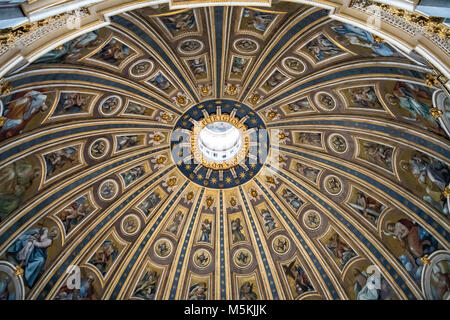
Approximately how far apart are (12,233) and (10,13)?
10.4 m

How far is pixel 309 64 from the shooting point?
51.6ft

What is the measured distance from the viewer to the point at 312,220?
19.6 m

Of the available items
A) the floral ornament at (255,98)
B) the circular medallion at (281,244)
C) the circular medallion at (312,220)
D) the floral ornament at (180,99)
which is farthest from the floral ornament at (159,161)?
the circular medallion at (312,220)

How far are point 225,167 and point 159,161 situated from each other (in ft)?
11.8

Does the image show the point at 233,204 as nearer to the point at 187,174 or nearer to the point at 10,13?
the point at 187,174

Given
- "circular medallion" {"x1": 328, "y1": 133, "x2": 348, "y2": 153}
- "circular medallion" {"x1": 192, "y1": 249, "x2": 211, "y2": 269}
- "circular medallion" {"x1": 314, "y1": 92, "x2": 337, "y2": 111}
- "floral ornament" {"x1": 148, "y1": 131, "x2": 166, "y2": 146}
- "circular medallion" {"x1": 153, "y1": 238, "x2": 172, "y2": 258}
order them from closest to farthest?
"circular medallion" {"x1": 314, "y1": 92, "x2": 337, "y2": 111}, "circular medallion" {"x1": 328, "y1": 133, "x2": 348, "y2": 153}, "floral ornament" {"x1": 148, "y1": 131, "x2": 166, "y2": 146}, "circular medallion" {"x1": 153, "y1": 238, "x2": 172, "y2": 258}, "circular medallion" {"x1": 192, "y1": 249, "x2": 211, "y2": 269}

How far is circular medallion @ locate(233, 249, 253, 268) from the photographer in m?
20.8

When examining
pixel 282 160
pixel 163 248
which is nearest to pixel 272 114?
pixel 282 160

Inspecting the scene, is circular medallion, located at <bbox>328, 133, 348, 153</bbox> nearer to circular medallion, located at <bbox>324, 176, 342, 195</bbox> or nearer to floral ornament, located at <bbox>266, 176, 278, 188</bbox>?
circular medallion, located at <bbox>324, 176, 342, 195</bbox>

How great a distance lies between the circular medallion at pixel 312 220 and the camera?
1947 centimetres

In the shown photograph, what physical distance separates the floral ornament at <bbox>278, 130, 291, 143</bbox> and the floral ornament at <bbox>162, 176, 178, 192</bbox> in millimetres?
5744

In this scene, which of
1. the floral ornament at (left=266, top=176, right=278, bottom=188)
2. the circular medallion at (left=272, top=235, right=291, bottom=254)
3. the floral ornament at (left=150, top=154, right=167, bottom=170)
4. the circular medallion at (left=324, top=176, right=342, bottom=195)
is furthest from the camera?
the floral ornament at (left=266, top=176, right=278, bottom=188)

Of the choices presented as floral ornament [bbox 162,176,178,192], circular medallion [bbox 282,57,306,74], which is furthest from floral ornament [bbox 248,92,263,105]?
floral ornament [bbox 162,176,178,192]

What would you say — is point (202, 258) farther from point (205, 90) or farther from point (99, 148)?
point (205, 90)
